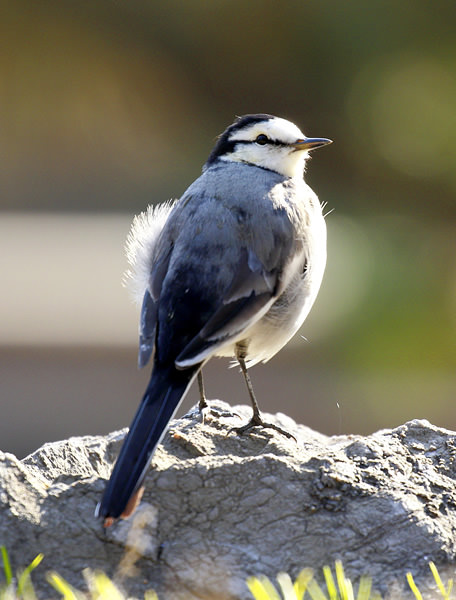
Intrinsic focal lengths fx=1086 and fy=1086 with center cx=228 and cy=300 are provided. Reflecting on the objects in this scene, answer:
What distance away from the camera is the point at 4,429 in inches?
321

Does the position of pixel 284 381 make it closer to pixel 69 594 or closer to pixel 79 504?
pixel 79 504

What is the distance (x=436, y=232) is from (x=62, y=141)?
459 centimetres

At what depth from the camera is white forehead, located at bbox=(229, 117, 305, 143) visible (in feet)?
15.4

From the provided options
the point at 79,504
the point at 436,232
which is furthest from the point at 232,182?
the point at 436,232

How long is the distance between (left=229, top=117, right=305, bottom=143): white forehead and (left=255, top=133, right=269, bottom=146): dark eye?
0.04 ft

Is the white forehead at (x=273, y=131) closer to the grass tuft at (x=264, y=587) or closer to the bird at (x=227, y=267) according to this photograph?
the bird at (x=227, y=267)

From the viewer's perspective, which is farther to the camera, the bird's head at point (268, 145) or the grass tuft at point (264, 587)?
the bird's head at point (268, 145)

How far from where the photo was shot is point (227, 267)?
12.9 ft

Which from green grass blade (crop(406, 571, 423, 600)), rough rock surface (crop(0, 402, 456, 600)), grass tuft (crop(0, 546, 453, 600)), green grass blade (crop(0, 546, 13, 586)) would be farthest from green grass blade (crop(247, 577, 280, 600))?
green grass blade (crop(0, 546, 13, 586))

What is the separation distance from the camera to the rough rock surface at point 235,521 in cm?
305

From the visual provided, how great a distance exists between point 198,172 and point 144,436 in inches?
356

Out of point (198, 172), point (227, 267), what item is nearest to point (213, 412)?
point (227, 267)

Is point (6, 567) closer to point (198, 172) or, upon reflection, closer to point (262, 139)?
point (262, 139)

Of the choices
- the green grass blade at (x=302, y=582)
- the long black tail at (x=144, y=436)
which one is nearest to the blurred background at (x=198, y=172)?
the long black tail at (x=144, y=436)
